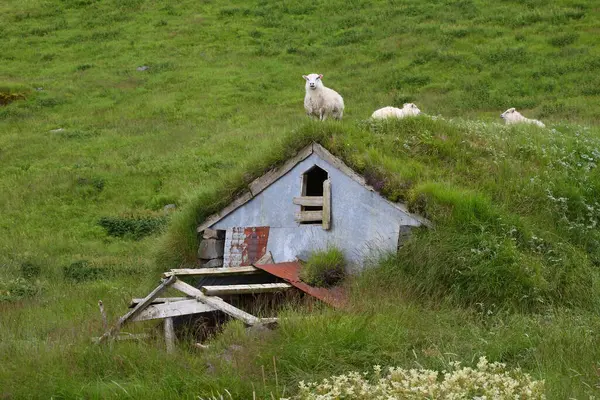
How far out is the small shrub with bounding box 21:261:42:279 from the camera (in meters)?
18.3

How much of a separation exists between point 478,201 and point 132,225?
11042 mm

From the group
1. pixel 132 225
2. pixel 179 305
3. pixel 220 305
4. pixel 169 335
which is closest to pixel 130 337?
pixel 169 335

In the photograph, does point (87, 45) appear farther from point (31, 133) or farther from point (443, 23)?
point (443, 23)

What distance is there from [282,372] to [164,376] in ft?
4.33

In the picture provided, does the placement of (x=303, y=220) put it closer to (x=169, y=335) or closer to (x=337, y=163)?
(x=337, y=163)

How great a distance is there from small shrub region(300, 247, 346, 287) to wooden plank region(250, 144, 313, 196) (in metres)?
1.85

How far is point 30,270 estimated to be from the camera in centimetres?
1858

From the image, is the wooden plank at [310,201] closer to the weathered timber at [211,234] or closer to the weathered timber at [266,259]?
the weathered timber at [266,259]

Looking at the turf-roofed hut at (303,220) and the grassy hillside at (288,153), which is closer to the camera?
the grassy hillside at (288,153)

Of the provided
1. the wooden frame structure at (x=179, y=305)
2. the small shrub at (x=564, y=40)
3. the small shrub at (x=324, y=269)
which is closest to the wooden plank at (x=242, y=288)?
the wooden frame structure at (x=179, y=305)

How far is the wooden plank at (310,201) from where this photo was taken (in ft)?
48.1

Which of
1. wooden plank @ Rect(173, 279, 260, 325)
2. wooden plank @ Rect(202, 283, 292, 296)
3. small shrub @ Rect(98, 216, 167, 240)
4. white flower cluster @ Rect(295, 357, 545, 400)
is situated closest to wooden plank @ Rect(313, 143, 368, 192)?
wooden plank @ Rect(202, 283, 292, 296)

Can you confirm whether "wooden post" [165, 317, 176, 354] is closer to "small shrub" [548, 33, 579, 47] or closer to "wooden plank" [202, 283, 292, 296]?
"wooden plank" [202, 283, 292, 296]

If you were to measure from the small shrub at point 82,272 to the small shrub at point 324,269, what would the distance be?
633cm
